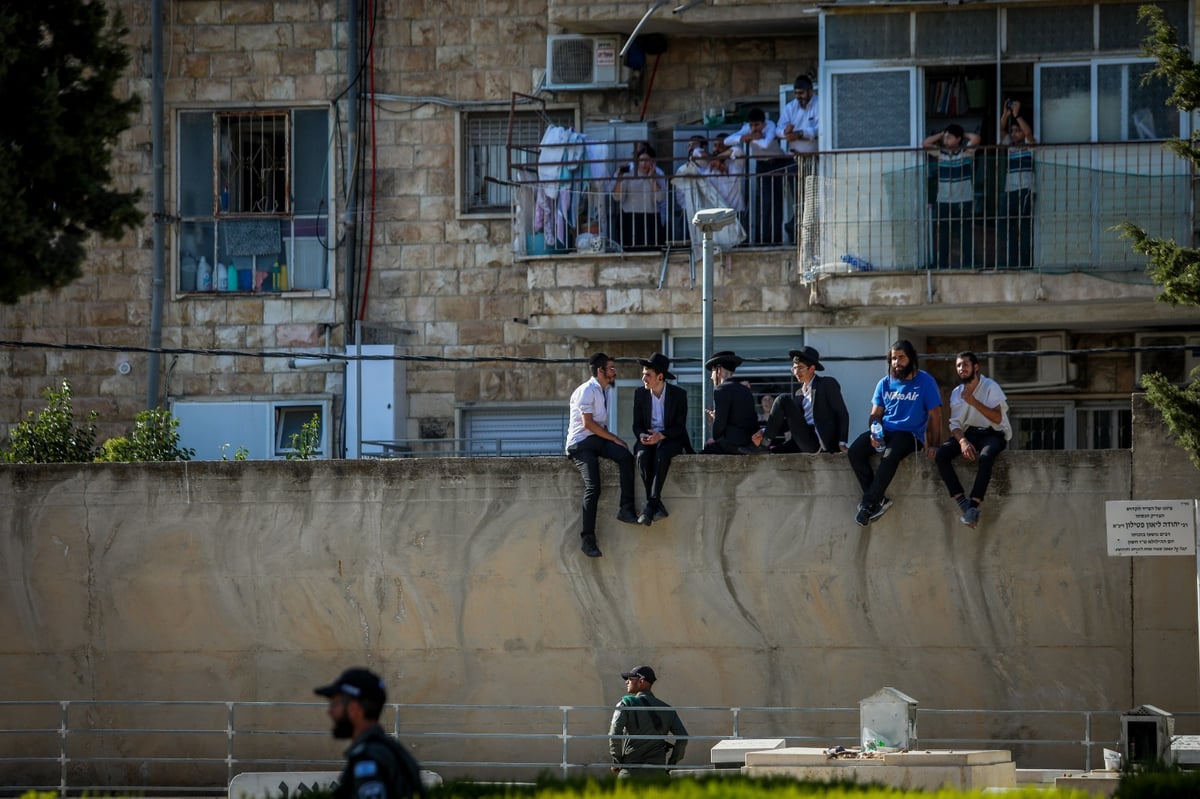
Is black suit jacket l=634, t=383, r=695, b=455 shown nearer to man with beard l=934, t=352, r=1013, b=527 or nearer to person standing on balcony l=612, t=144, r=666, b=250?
man with beard l=934, t=352, r=1013, b=527

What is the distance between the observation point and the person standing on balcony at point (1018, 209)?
20266 millimetres

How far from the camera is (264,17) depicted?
77.6ft

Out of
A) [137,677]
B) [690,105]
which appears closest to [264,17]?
[690,105]

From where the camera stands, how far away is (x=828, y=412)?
57.0 ft

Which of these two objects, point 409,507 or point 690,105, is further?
point 690,105

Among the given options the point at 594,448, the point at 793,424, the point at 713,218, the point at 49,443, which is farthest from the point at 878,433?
the point at 49,443

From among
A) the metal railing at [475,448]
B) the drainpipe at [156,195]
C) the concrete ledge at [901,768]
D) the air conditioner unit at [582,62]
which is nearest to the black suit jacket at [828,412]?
the concrete ledge at [901,768]

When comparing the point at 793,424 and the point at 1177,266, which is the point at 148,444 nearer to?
the point at 793,424

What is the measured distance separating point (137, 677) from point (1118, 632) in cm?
889

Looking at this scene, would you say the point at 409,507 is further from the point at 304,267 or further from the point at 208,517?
the point at 304,267

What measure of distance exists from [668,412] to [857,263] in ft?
13.6

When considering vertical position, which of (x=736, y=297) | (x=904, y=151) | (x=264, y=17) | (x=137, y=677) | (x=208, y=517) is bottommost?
(x=137, y=677)

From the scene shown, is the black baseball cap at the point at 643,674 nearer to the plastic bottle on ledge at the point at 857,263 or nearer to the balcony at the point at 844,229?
the balcony at the point at 844,229

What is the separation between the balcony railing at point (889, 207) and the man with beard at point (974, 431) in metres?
3.85
